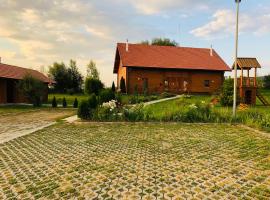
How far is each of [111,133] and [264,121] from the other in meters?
6.88

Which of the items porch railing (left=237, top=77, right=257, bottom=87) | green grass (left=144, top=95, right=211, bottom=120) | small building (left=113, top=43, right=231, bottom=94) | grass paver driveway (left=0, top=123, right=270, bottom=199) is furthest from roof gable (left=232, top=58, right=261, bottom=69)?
grass paver driveway (left=0, top=123, right=270, bottom=199)

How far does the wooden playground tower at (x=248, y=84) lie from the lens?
23.8 metres

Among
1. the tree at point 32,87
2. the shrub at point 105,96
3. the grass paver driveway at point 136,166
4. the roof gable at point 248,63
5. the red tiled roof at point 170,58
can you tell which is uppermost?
the red tiled roof at point 170,58

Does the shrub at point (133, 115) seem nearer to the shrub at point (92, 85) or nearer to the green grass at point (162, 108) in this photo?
the green grass at point (162, 108)

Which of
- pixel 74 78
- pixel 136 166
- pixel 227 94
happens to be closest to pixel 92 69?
pixel 74 78

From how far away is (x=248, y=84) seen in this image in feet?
79.1

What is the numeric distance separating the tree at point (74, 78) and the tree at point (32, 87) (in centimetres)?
2110

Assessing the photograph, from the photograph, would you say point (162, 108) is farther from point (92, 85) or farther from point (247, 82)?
point (92, 85)

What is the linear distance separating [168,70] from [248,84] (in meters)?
12.2

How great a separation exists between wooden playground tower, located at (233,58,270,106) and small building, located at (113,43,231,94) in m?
10.3

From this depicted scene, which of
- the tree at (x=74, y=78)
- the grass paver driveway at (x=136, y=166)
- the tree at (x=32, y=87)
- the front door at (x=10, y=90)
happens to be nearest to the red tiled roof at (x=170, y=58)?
the tree at (x=32, y=87)

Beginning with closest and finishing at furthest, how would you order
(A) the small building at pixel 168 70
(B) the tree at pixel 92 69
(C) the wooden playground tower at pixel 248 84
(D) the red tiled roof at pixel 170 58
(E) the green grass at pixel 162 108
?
(E) the green grass at pixel 162 108
(C) the wooden playground tower at pixel 248 84
(A) the small building at pixel 168 70
(D) the red tiled roof at pixel 170 58
(B) the tree at pixel 92 69

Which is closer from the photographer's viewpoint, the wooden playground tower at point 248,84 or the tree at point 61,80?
the wooden playground tower at point 248,84

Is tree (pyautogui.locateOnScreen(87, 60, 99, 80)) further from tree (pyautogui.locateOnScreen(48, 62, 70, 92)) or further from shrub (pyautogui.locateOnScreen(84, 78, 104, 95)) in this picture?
shrub (pyautogui.locateOnScreen(84, 78, 104, 95))
